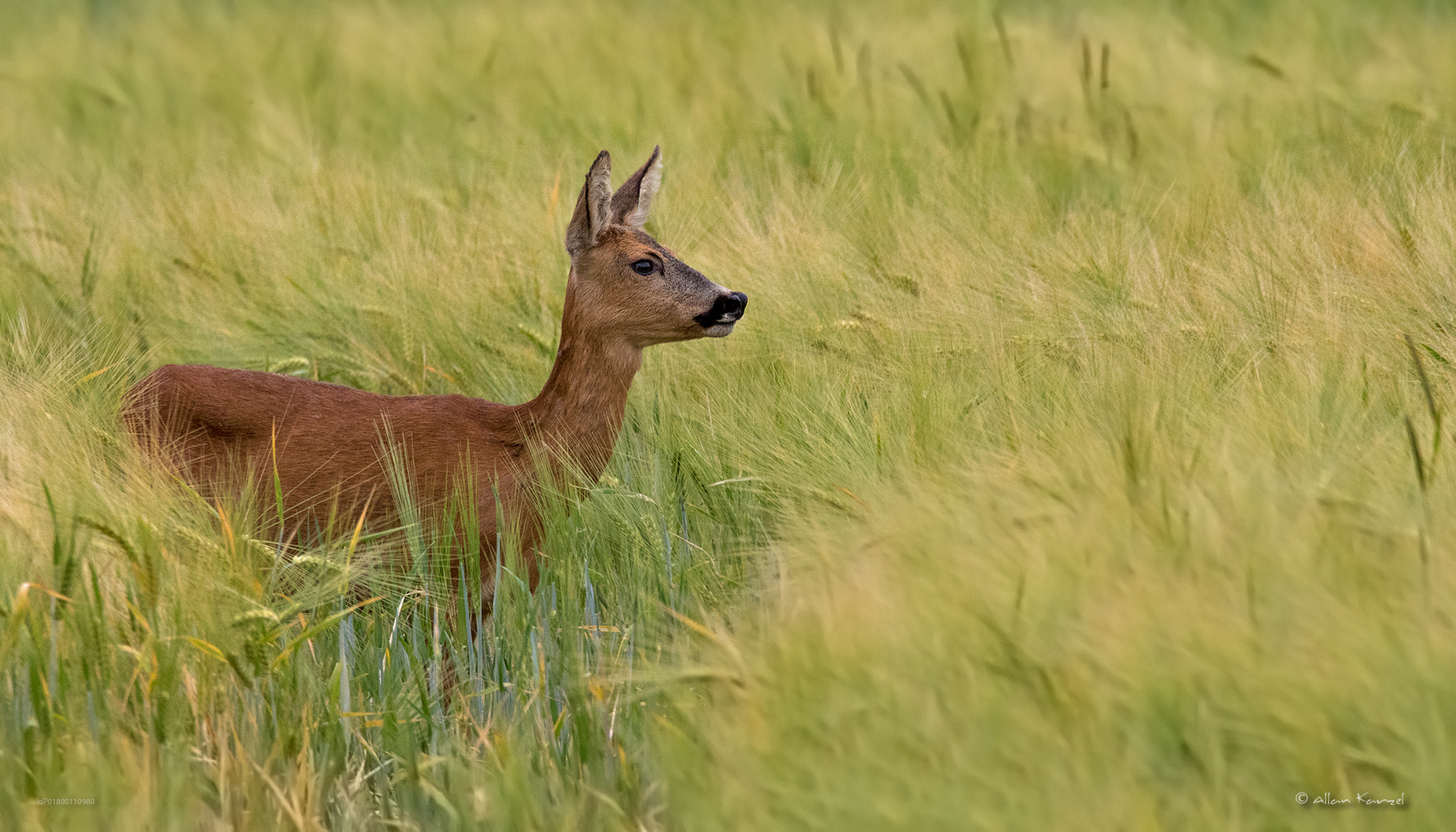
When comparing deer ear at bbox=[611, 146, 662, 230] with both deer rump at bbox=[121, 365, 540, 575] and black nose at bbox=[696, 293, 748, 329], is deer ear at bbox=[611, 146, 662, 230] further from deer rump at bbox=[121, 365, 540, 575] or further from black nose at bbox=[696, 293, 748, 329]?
deer rump at bbox=[121, 365, 540, 575]

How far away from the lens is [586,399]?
394 centimetres

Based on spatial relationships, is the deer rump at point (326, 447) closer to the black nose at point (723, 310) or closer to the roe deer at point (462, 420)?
the roe deer at point (462, 420)

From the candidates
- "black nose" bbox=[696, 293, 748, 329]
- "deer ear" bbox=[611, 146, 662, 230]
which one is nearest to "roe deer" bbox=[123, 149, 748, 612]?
"black nose" bbox=[696, 293, 748, 329]

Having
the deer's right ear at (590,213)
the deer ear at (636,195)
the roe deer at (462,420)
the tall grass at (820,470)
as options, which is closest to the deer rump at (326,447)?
the roe deer at (462,420)

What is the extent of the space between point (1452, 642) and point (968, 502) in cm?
77

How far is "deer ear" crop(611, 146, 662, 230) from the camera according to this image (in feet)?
14.0

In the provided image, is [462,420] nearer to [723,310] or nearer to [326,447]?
[326,447]

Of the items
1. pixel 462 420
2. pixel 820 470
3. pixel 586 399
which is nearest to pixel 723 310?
pixel 586 399

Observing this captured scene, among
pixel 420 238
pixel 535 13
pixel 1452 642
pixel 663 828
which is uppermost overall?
pixel 535 13

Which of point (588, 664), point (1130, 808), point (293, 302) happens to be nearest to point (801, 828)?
point (1130, 808)

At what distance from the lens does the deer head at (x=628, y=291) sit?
13.1 ft

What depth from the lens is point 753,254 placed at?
4926 millimetres

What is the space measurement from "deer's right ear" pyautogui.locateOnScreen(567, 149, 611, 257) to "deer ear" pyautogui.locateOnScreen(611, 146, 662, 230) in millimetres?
119

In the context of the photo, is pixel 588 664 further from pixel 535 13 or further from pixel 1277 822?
pixel 535 13
